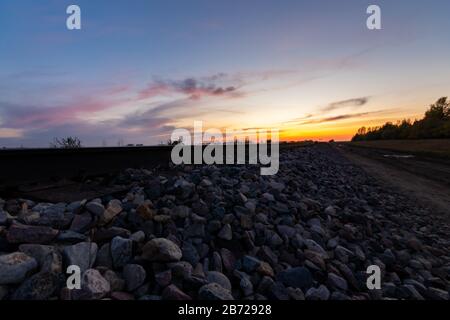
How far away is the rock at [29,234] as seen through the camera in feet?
8.50

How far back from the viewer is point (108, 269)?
250cm

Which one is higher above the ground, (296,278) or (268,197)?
(268,197)

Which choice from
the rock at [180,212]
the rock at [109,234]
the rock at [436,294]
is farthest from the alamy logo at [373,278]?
the rock at [109,234]

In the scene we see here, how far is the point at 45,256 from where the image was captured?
7.93 ft

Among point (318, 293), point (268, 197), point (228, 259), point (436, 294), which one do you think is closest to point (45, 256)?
point (228, 259)

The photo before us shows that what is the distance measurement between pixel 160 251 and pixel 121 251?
0.35 metres

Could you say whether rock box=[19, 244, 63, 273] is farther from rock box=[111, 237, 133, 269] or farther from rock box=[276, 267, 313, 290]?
rock box=[276, 267, 313, 290]

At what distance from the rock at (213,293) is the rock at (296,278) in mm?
722

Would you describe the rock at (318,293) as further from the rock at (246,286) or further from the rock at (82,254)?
the rock at (82,254)

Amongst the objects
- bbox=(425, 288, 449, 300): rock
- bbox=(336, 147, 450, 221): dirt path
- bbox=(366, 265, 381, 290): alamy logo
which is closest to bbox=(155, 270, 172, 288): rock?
bbox=(366, 265, 381, 290): alamy logo

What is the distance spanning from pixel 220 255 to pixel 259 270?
442mm

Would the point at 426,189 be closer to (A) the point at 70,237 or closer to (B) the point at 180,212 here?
(B) the point at 180,212
